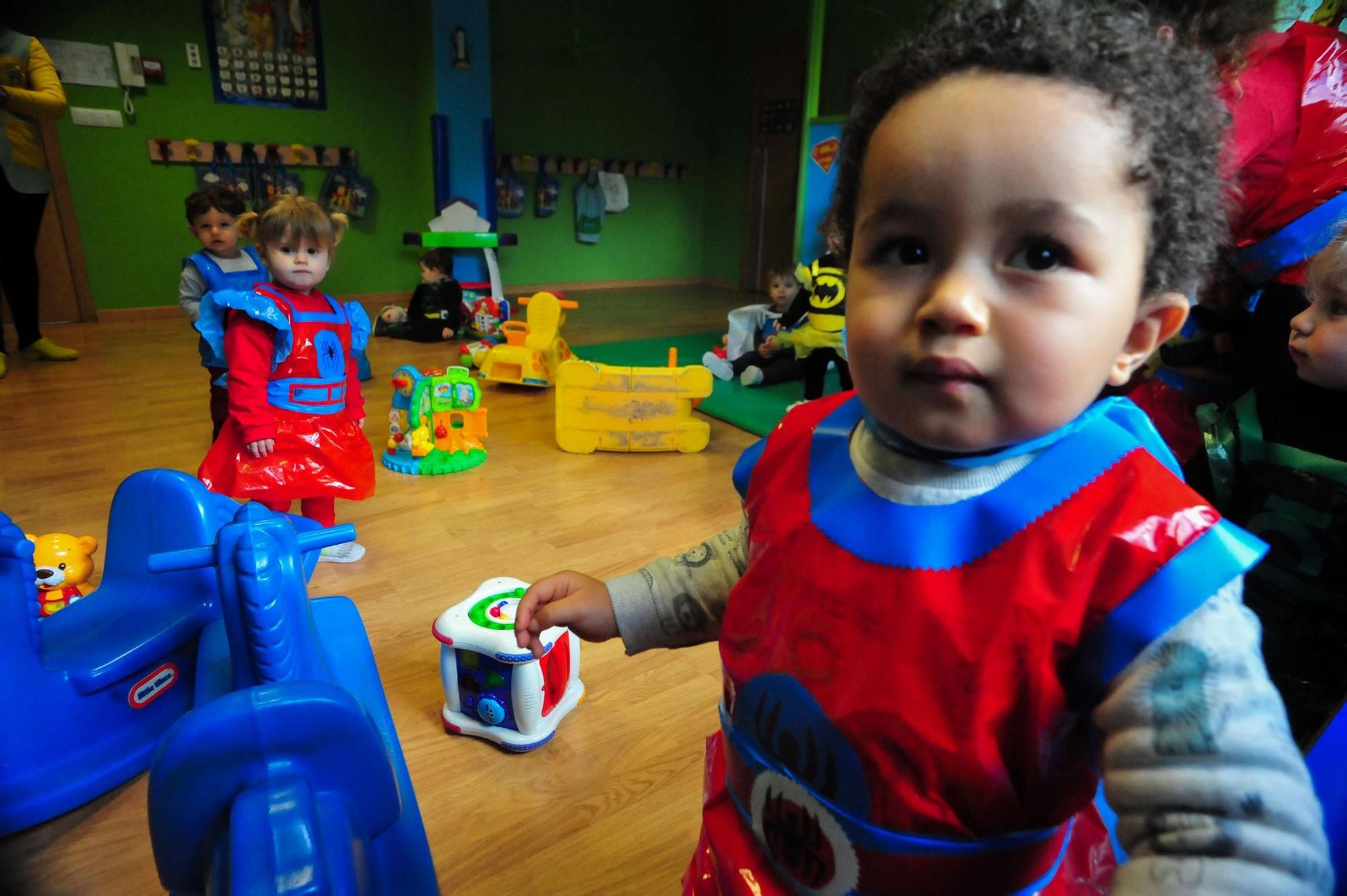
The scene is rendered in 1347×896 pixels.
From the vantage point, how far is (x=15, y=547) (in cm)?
104

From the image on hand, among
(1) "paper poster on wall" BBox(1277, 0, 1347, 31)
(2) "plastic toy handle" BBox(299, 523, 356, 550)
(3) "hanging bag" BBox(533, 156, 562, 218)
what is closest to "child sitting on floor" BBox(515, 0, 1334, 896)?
(2) "plastic toy handle" BBox(299, 523, 356, 550)

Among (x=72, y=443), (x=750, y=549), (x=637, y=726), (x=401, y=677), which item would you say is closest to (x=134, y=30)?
(x=72, y=443)

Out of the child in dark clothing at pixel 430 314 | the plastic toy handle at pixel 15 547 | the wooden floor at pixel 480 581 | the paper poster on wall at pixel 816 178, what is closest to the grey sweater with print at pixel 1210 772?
the wooden floor at pixel 480 581

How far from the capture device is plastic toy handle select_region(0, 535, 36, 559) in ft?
3.37

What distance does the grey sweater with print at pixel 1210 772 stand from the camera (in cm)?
34

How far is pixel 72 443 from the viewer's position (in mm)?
2494

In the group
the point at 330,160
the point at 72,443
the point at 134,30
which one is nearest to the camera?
the point at 72,443

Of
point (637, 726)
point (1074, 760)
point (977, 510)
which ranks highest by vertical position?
point (977, 510)

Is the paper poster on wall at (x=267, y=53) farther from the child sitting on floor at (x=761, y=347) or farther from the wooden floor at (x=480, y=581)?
the child sitting on floor at (x=761, y=347)

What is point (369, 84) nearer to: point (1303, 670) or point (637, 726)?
point (637, 726)

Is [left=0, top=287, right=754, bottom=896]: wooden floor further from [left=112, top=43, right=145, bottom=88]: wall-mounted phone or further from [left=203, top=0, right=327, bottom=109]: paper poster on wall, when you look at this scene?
[left=203, top=0, right=327, bottom=109]: paper poster on wall

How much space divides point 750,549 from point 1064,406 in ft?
0.75

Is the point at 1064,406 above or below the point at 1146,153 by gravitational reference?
below

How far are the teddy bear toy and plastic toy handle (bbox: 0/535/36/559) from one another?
445mm
